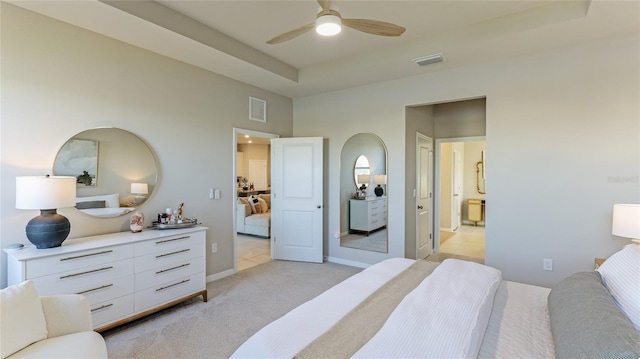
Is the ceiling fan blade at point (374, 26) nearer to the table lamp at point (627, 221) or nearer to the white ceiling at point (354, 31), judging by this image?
the white ceiling at point (354, 31)

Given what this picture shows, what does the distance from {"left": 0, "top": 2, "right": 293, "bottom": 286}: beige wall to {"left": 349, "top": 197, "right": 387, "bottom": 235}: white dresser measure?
75.1 inches

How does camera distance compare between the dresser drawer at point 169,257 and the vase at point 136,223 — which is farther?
the vase at point 136,223

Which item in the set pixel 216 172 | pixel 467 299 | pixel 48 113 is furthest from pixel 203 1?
pixel 467 299

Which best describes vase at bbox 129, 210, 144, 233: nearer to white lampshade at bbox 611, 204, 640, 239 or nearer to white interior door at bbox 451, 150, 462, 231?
white lampshade at bbox 611, 204, 640, 239

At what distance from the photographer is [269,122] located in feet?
15.8

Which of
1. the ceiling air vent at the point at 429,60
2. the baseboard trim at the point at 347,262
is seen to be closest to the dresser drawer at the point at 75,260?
the baseboard trim at the point at 347,262

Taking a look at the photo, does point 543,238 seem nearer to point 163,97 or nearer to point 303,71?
point 303,71

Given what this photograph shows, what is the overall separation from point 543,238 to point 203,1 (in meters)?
4.26

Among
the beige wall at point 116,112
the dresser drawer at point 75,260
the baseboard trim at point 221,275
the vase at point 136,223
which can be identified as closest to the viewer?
the dresser drawer at point 75,260

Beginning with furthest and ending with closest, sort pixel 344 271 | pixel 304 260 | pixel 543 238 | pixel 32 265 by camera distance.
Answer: pixel 304 260 → pixel 344 271 → pixel 543 238 → pixel 32 265

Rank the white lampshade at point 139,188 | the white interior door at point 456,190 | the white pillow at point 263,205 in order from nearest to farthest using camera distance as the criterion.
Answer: the white lampshade at point 139,188
the white pillow at point 263,205
the white interior door at point 456,190

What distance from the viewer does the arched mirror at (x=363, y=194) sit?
449 centimetres

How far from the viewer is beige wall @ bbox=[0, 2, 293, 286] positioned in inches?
95.3

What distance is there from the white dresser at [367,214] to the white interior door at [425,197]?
0.61 meters
